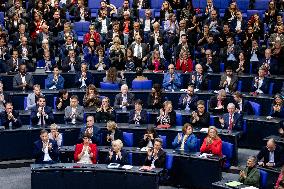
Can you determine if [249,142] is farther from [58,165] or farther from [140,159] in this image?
[58,165]

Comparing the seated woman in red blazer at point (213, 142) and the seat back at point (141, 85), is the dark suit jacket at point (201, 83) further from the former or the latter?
the seated woman in red blazer at point (213, 142)

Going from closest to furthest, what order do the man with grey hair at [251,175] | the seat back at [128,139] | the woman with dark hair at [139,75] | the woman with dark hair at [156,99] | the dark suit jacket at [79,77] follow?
the man with grey hair at [251,175] → the seat back at [128,139] → the woman with dark hair at [156,99] → the woman with dark hair at [139,75] → the dark suit jacket at [79,77]

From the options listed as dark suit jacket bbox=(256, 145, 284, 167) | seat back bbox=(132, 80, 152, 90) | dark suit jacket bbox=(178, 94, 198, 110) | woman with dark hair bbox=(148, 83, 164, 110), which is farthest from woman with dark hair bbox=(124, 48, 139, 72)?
dark suit jacket bbox=(256, 145, 284, 167)

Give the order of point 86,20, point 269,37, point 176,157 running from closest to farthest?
point 176,157, point 269,37, point 86,20

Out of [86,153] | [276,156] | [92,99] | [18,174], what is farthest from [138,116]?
[276,156]

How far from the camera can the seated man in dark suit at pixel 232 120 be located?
39.1 feet

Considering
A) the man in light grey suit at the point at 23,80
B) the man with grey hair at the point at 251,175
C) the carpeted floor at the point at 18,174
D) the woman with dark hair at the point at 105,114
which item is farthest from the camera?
the man in light grey suit at the point at 23,80

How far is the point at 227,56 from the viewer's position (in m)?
14.8

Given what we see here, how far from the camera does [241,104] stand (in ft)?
41.1

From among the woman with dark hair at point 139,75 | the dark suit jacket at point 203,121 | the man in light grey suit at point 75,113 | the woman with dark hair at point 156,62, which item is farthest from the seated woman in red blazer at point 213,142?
the woman with dark hair at point 156,62

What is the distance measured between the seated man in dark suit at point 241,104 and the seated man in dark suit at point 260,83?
32.2 inches

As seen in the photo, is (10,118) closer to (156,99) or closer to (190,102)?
(156,99)

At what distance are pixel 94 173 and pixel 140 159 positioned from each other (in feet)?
3.22

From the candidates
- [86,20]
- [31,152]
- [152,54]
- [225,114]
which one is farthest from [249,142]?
[86,20]
